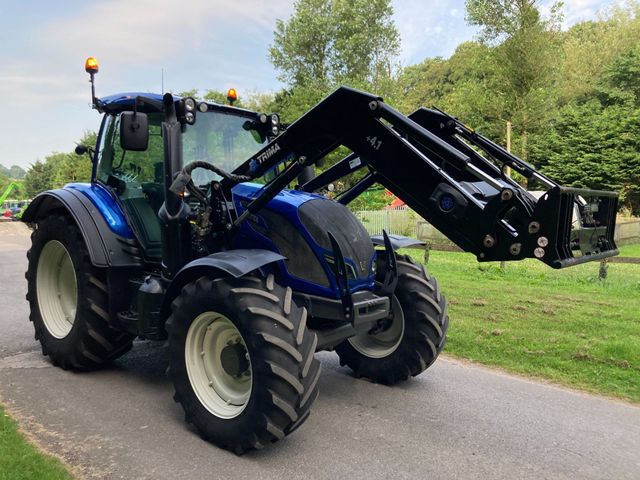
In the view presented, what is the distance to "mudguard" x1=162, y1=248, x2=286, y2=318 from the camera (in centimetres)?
350

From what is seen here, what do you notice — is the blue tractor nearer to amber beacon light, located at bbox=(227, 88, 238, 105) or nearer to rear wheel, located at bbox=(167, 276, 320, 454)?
rear wheel, located at bbox=(167, 276, 320, 454)

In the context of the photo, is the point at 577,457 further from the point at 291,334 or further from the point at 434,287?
the point at 291,334

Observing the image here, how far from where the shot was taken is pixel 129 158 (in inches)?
201

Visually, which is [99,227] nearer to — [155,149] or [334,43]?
[155,149]

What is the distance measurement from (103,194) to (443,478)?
4.01 metres

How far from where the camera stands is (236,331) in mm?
3818

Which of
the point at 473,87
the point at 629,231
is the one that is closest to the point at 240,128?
the point at 629,231

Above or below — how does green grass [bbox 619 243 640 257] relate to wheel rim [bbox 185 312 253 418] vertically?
below

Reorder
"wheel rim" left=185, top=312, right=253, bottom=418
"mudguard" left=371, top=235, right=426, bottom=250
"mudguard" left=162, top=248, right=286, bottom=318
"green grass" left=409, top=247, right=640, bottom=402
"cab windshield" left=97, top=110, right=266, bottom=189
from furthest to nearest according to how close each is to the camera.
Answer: "green grass" left=409, top=247, right=640, bottom=402 → "mudguard" left=371, top=235, right=426, bottom=250 → "cab windshield" left=97, top=110, right=266, bottom=189 → "wheel rim" left=185, top=312, right=253, bottom=418 → "mudguard" left=162, top=248, right=286, bottom=318

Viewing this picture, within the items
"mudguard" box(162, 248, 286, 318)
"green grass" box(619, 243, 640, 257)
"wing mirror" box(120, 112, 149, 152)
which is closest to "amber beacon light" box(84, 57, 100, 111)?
"wing mirror" box(120, 112, 149, 152)

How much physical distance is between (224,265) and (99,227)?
74.9 inches

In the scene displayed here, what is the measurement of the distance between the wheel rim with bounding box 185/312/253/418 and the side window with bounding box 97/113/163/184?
1675 mm

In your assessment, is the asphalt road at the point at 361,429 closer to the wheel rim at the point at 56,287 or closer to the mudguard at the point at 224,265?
the wheel rim at the point at 56,287

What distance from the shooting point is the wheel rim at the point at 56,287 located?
545 cm
